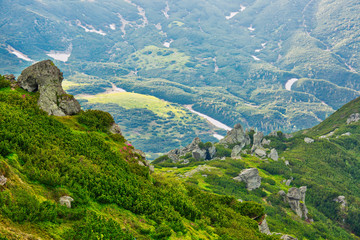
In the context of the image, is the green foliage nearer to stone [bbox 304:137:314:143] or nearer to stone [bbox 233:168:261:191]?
stone [bbox 233:168:261:191]

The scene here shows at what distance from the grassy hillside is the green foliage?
0.16m

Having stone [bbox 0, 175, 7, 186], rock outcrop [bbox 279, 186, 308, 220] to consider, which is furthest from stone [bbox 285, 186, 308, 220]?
stone [bbox 0, 175, 7, 186]

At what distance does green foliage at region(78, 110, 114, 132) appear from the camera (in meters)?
37.1

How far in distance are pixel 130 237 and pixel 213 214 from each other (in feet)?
64.4

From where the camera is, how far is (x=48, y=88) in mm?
38625

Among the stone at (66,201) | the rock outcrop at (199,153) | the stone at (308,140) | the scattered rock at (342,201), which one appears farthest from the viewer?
the stone at (308,140)

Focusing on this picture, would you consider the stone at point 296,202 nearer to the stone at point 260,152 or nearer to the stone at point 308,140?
the stone at point 260,152

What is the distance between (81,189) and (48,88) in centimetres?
2379

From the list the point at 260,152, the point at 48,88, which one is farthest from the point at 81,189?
the point at 260,152

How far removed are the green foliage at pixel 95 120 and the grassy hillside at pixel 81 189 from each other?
16 cm

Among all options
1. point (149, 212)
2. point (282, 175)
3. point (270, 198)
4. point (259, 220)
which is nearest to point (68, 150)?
point (149, 212)

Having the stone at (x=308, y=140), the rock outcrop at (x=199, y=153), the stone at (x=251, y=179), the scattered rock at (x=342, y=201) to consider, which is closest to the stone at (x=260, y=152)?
the rock outcrop at (x=199, y=153)

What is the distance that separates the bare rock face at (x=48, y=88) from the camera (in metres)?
37.2

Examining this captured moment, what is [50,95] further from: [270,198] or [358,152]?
[358,152]
